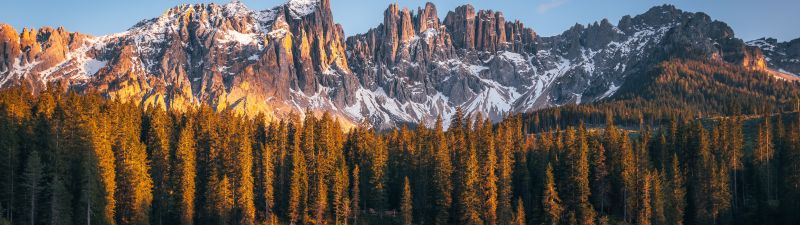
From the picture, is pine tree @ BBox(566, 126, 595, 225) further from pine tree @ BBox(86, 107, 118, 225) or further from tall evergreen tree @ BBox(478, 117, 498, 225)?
pine tree @ BBox(86, 107, 118, 225)

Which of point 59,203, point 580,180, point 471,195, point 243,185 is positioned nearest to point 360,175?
point 471,195

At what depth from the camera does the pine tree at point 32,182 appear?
2574 inches

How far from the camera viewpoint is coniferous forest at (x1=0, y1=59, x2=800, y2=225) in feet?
245

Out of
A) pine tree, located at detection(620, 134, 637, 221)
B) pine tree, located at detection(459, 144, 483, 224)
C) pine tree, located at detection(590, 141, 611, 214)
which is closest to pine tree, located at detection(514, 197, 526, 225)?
pine tree, located at detection(459, 144, 483, 224)

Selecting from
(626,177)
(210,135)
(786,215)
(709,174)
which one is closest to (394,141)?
(210,135)

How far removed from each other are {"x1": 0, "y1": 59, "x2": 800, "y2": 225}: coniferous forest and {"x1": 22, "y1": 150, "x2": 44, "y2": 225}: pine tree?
45 cm

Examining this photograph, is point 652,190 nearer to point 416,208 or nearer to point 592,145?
point 592,145

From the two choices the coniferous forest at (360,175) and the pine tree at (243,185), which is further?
the pine tree at (243,185)

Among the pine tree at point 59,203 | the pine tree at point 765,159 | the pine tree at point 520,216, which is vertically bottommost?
the pine tree at point 520,216

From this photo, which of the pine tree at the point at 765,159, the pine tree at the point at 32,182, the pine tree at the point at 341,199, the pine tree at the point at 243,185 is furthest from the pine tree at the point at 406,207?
the pine tree at the point at 765,159

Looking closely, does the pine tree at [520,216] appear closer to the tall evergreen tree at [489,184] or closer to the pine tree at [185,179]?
the tall evergreen tree at [489,184]

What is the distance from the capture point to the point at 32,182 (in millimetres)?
66750

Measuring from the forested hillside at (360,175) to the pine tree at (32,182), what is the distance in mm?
470

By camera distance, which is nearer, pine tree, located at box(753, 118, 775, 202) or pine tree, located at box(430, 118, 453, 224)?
pine tree, located at box(430, 118, 453, 224)
